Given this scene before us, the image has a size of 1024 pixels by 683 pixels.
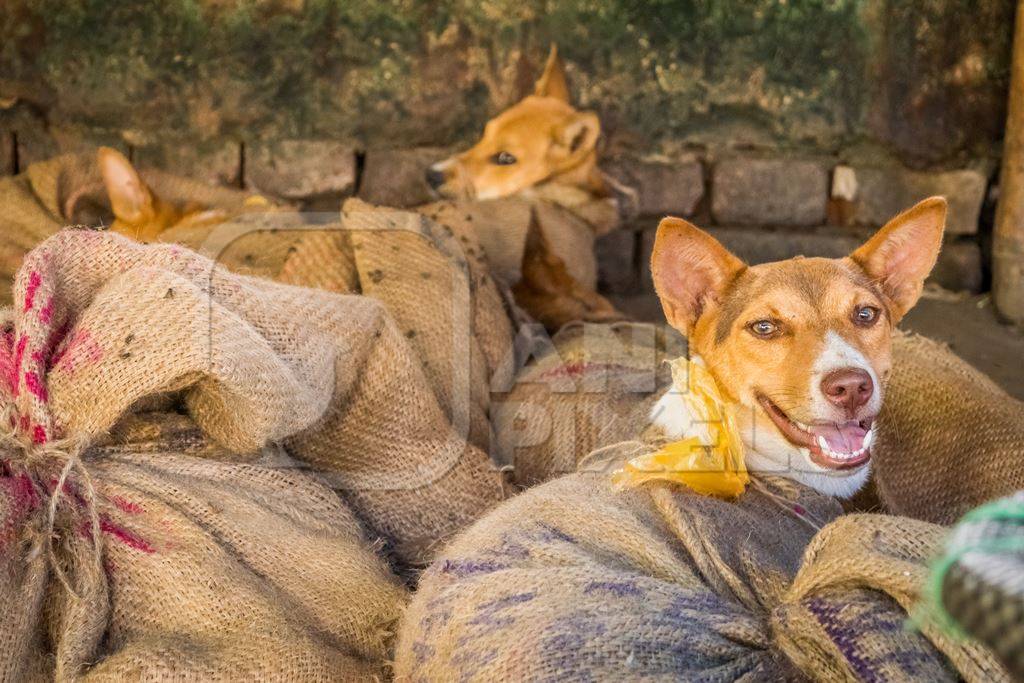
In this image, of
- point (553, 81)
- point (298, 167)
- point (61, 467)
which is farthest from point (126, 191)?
point (61, 467)

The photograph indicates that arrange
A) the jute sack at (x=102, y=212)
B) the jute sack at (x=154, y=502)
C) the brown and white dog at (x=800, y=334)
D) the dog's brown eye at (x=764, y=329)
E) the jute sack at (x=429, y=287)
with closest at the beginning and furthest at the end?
the jute sack at (x=154, y=502)
the brown and white dog at (x=800, y=334)
the dog's brown eye at (x=764, y=329)
the jute sack at (x=429, y=287)
the jute sack at (x=102, y=212)

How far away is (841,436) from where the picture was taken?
7.88ft

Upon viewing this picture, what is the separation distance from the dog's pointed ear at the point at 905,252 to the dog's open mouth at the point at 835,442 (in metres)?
0.45

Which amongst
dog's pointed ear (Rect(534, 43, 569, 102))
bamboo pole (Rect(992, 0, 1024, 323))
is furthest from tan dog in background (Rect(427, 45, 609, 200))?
bamboo pole (Rect(992, 0, 1024, 323))

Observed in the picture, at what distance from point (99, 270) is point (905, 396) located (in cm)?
217

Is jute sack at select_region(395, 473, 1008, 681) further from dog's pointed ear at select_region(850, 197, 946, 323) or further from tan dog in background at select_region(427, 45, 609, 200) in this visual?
tan dog in background at select_region(427, 45, 609, 200)

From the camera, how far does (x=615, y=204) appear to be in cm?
529

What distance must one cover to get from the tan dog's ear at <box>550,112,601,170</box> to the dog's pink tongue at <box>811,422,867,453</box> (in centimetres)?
312

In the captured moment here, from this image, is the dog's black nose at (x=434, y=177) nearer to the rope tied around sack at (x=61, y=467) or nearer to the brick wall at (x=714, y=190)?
the brick wall at (x=714, y=190)

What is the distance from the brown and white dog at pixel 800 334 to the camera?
2.37m

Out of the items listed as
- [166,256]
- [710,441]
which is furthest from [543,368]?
[166,256]

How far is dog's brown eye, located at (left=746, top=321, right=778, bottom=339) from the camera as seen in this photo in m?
2.52

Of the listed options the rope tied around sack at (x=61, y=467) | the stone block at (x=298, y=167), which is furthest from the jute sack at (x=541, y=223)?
the rope tied around sack at (x=61, y=467)

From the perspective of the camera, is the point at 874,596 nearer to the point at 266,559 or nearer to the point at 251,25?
the point at 266,559
